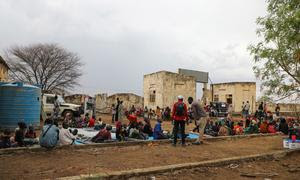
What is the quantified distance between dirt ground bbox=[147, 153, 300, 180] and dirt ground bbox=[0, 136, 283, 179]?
66 centimetres

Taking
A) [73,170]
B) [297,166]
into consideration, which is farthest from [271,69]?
[73,170]

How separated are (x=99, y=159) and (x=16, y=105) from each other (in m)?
8.25

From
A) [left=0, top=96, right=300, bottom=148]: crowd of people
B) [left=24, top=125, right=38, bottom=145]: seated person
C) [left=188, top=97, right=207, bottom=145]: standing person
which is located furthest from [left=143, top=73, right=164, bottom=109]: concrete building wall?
[left=24, top=125, right=38, bottom=145]: seated person

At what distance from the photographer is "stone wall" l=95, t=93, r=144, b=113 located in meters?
32.4

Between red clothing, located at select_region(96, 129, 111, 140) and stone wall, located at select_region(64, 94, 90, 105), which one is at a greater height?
stone wall, located at select_region(64, 94, 90, 105)

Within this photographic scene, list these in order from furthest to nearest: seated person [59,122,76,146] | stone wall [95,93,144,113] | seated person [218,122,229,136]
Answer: stone wall [95,93,144,113] → seated person [218,122,229,136] → seated person [59,122,76,146]

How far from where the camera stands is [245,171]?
725cm

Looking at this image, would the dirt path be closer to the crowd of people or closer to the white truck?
the crowd of people

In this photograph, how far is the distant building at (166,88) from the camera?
28.3 m

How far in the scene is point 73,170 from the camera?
250 inches

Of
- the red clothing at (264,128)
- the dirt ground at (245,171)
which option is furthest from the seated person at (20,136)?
the red clothing at (264,128)

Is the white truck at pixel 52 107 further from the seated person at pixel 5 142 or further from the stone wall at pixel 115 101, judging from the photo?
the seated person at pixel 5 142

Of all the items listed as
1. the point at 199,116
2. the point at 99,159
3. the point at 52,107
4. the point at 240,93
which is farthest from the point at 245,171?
the point at 240,93

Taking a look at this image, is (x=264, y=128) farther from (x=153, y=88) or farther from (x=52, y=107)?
(x=153, y=88)
